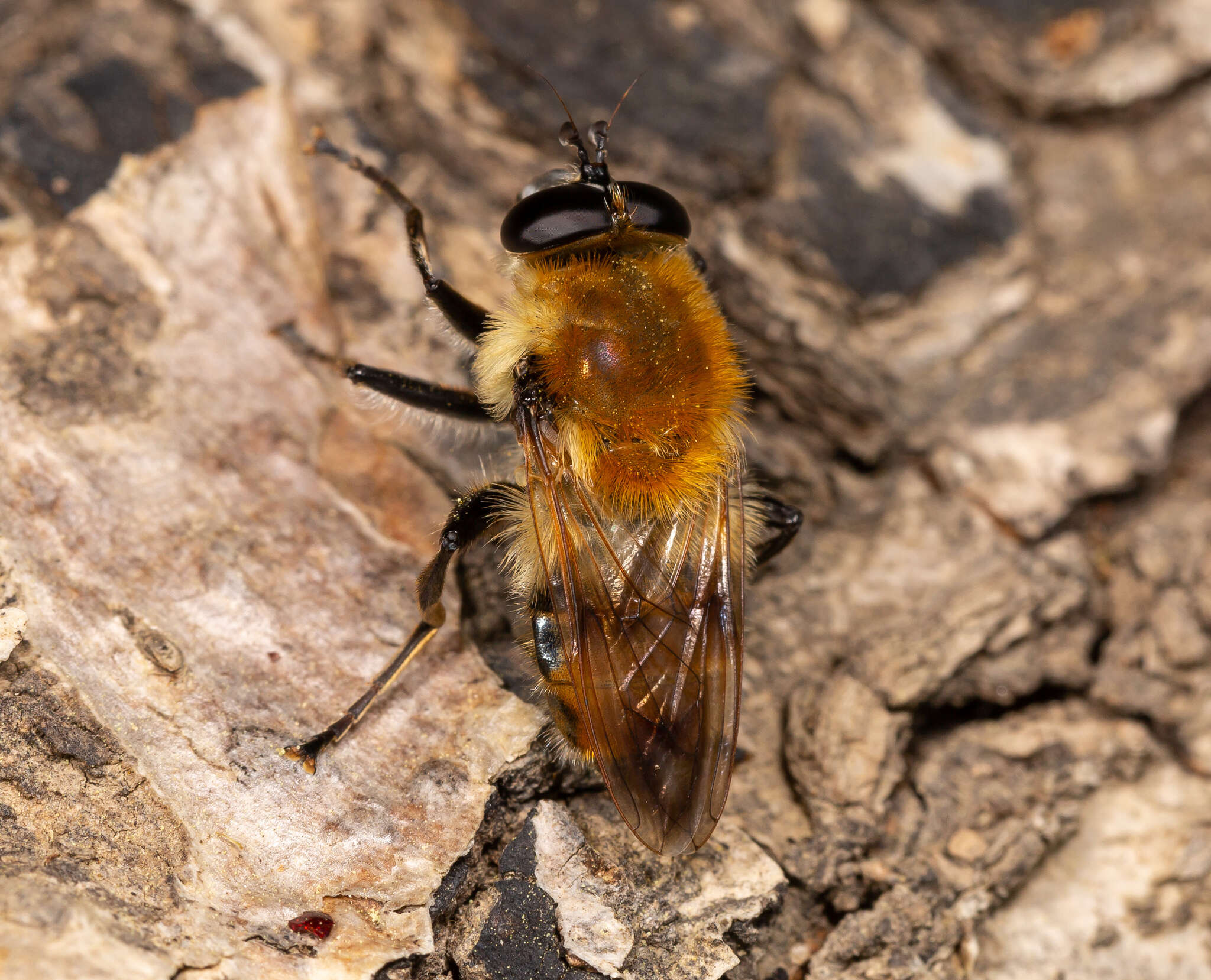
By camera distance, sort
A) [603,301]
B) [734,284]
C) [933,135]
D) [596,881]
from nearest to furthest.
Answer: [596,881], [603,301], [734,284], [933,135]

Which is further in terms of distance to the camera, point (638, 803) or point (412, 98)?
point (412, 98)

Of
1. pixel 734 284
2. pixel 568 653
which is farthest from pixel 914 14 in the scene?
pixel 568 653

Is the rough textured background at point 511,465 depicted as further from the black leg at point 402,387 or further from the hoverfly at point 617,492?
the hoverfly at point 617,492

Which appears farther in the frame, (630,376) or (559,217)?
(559,217)

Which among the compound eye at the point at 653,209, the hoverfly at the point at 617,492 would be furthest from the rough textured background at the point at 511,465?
the compound eye at the point at 653,209

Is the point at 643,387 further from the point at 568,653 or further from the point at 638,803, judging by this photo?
the point at 638,803

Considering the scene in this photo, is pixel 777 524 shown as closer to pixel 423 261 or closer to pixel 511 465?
pixel 511 465

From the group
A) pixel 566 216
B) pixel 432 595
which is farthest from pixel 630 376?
pixel 432 595
